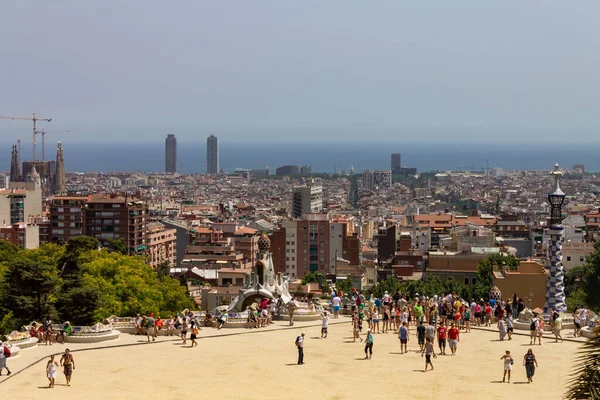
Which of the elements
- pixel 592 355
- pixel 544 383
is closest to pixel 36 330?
pixel 544 383

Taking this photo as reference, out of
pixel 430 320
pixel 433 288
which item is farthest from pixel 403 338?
pixel 433 288

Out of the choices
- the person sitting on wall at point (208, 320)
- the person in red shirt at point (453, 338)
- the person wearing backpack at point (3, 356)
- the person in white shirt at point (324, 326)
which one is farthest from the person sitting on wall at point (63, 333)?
the person in red shirt at point (453, 338)


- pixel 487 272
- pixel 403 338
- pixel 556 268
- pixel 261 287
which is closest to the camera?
pixel 403 338

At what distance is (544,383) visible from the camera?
910 inches

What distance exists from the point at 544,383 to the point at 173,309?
2450 cm

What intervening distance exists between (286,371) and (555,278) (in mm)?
11731

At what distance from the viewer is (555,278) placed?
32812 mm

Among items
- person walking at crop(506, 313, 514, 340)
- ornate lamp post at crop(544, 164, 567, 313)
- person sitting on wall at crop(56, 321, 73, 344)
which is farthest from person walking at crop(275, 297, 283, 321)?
ornate lamp post at crop(544, 164, 567, 313)

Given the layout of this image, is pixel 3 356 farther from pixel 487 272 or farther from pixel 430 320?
pixel 487 272

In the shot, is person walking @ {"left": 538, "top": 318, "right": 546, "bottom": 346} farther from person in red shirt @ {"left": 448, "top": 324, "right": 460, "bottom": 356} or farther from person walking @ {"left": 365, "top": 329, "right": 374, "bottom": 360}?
person walking @ {"left": 365, "top": 329, "right": 374, "bottom": 360}

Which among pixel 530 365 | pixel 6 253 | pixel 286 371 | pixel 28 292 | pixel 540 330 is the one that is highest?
pixel 28 292

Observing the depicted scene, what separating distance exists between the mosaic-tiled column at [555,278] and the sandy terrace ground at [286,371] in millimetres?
5111

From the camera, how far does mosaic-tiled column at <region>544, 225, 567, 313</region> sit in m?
32.8

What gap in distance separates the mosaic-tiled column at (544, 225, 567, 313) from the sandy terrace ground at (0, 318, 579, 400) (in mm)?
5111
